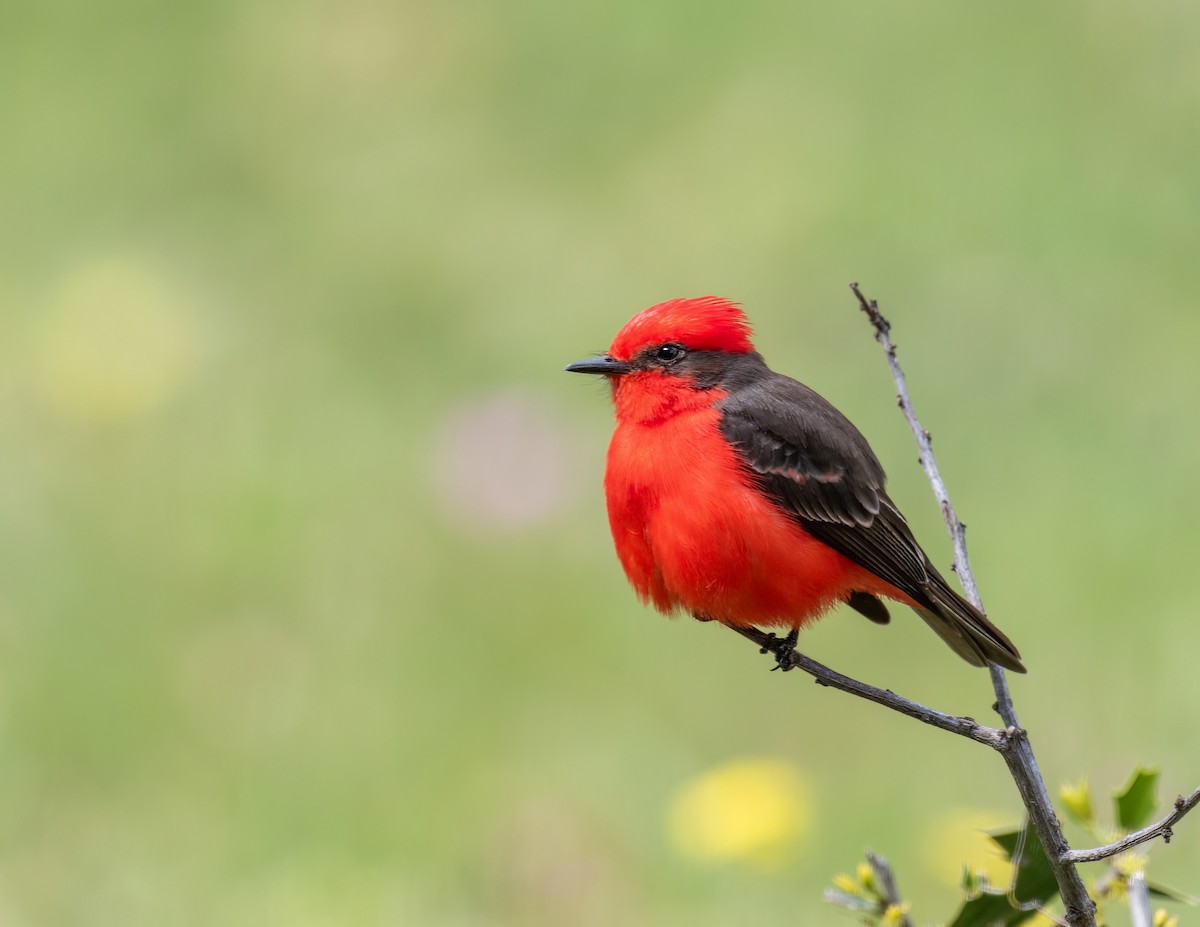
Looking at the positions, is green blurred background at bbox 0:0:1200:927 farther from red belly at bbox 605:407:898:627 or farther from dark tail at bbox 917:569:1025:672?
dark tail at bbox 917:569:1025:672

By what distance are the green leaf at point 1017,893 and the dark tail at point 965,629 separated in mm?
567

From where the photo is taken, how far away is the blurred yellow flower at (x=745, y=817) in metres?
4.68

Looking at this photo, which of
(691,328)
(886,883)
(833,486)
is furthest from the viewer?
(691,328)

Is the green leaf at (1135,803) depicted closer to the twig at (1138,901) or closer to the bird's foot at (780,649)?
the twig at (1138,901)

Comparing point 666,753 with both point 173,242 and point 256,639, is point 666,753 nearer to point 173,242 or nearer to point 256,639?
point 256,639

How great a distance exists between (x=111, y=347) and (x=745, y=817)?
3836 millimetres

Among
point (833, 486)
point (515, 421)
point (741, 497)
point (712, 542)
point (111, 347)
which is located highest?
point (111, 347)

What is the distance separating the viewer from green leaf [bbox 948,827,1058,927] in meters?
2.69

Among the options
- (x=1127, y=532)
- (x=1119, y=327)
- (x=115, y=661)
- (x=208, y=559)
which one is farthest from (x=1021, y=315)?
(x=115, y=661)

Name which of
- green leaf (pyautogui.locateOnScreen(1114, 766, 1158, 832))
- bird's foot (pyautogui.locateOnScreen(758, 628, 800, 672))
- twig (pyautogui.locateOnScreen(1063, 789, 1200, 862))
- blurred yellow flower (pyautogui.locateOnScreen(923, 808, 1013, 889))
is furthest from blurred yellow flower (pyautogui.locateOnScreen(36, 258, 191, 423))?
twig (pyautogui.locateOnScreen(1063, 789, 1200, 862))

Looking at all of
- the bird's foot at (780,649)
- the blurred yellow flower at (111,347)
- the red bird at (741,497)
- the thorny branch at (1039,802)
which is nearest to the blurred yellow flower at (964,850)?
the red bird at (741,497)

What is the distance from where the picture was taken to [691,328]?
13.4ft

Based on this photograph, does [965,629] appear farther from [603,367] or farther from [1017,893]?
[603,367]

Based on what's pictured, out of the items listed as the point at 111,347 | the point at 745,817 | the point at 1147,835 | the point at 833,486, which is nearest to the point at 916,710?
the point at 1147,835
